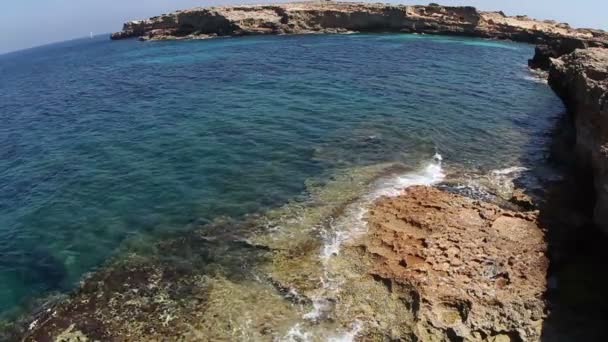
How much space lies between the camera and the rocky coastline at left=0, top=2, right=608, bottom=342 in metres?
16.7

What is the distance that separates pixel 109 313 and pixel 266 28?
8967cm

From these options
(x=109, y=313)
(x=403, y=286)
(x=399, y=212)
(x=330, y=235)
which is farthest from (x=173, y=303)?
(x=399, y=212)

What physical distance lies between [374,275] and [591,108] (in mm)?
16390

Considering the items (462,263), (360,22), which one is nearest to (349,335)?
(462,263)

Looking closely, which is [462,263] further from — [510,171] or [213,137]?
[213,137]

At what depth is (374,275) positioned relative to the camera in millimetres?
18922

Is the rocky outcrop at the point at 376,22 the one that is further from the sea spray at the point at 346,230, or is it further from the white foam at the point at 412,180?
the white foam at the point at 412,180

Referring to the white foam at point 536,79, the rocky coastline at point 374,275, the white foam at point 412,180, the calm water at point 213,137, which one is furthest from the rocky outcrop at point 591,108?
the white foam at point 536,79

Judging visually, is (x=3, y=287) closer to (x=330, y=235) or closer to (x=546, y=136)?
(x=330, y=235)

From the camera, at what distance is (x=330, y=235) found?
862 inches

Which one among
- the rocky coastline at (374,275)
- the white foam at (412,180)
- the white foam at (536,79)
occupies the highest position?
the white foam at (536,79)

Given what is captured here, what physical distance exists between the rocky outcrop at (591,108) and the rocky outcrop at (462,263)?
320 centimetres

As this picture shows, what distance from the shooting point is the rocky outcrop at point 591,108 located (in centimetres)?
2045

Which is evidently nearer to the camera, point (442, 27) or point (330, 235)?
point (330, 235)
